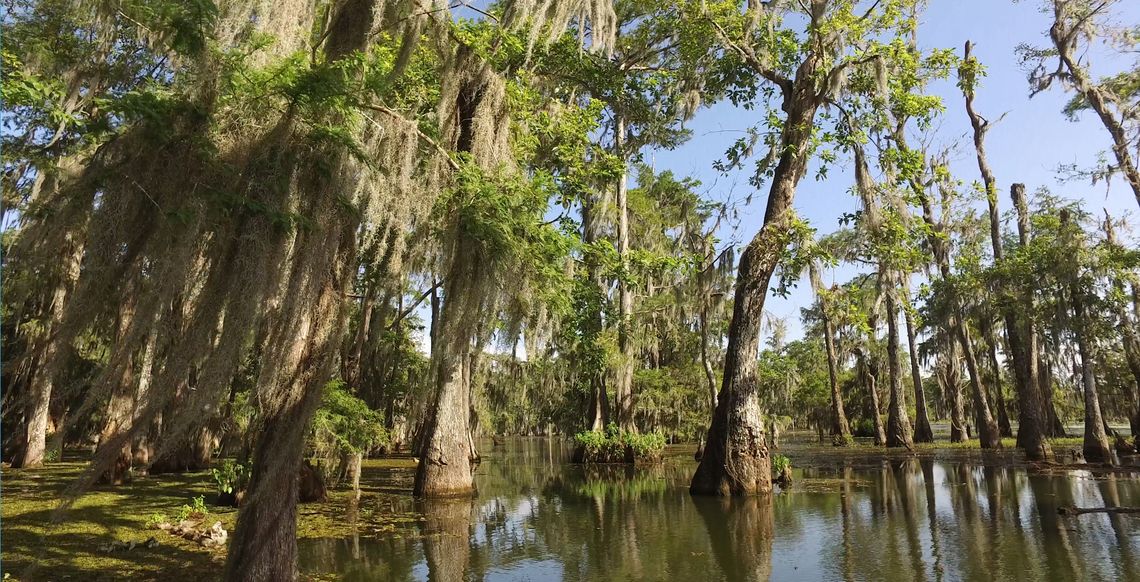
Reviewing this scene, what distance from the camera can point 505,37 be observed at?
24.1 ft

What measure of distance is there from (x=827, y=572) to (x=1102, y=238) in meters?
17.6

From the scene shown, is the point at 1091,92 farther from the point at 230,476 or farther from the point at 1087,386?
the point at 230,476

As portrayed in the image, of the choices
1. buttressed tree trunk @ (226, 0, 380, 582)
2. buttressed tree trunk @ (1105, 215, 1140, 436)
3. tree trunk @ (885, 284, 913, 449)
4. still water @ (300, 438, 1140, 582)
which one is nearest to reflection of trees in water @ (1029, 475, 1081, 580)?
still water @ (300, 438, 1140, 582)

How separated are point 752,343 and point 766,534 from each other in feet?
16.1

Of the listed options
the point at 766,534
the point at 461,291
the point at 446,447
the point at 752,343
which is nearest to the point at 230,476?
the point at 446,447

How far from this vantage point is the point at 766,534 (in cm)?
805

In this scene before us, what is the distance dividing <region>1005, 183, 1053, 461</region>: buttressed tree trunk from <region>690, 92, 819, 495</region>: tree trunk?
1039 cm

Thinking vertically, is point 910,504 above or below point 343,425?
below

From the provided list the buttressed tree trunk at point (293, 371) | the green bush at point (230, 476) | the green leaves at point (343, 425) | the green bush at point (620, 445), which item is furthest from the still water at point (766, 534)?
the green bush at point (620, 445)

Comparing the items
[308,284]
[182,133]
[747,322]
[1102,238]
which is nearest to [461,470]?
[747,322]

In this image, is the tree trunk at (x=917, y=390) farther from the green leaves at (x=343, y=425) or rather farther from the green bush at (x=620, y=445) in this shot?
the green leaves at (x=343, y=425)

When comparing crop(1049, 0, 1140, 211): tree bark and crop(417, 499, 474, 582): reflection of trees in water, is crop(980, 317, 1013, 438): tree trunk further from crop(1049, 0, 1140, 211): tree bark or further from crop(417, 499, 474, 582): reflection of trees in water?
crop(417, 499, 474, 582): reflection of trees in water

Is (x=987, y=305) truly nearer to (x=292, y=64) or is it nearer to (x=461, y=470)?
(x=461, y=470)

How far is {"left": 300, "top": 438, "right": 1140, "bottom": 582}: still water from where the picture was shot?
20.4 feet
